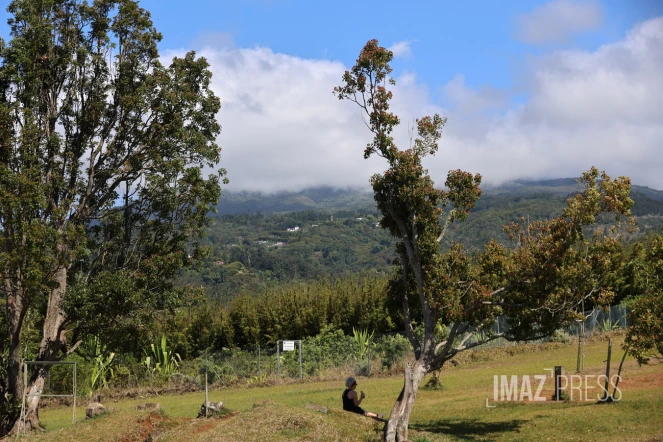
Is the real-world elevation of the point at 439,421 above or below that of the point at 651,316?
below

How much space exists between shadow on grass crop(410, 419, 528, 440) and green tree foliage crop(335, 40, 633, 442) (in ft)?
5.34

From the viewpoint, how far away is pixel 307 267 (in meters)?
161

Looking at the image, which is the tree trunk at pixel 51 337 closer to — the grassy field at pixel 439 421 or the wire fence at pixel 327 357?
the grassy field at pixel 439 421

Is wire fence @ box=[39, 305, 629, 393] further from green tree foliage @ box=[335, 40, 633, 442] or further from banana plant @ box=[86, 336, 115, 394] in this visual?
green tree foliage @ box=[335, 40, 633, 442]

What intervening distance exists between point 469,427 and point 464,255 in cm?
421

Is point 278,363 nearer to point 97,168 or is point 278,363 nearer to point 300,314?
point 300,314

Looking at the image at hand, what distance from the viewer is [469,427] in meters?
16.5

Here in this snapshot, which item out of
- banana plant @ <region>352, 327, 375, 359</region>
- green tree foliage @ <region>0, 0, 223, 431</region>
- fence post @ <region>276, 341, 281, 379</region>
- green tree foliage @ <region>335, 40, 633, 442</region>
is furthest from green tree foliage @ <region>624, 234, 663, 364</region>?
banana plant @ <region>352, 327, 375, 359</region>

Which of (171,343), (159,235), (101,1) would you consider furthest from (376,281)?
(101,1)

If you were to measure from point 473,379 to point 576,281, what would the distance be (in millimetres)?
→ 12504

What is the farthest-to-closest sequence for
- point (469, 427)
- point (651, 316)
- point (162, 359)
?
A: point (162, 359) → point (469, 427) → point (651, 316)

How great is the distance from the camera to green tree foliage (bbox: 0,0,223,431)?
18.5 m

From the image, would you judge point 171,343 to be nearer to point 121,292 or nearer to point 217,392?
point 217,392

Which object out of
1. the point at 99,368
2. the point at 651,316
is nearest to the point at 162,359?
the point at 99,368
